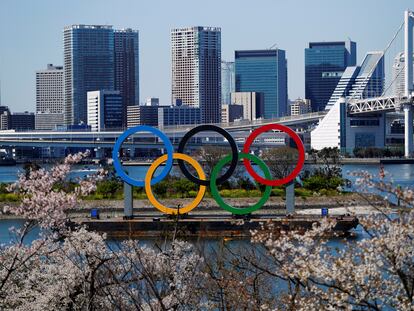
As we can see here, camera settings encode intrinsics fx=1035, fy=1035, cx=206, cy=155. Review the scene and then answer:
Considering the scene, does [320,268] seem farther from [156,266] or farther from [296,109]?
[296,109]

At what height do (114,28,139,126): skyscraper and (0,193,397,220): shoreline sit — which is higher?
(114,28,139,126): skyscraper

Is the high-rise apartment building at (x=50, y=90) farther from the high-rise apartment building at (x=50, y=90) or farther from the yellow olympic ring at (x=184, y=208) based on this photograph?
the yellow olympic ring at (x=184, y=208)

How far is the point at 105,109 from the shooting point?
314ft

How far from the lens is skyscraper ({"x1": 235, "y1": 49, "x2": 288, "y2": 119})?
356 feet

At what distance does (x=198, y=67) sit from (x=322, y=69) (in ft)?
46.4

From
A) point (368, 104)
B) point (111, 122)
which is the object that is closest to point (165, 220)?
point (368, 104)

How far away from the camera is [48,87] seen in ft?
386

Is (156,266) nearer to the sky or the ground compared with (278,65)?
nearer to the ground

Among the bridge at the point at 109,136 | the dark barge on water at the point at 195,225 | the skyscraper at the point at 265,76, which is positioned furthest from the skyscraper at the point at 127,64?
the dark barge on water at the point at 195,225

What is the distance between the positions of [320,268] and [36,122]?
331 feet

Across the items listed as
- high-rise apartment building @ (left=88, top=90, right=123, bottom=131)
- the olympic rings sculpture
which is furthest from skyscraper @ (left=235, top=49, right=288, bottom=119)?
the olympic rings sculpture

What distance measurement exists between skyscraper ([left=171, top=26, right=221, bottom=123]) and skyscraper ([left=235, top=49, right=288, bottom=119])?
10.1 feet

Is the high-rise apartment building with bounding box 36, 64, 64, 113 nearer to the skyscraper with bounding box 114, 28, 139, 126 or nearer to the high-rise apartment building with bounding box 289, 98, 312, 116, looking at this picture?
the skyscraper with bounding box 114, 28, 139, 126

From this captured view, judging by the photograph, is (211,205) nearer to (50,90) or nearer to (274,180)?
(274,180)
